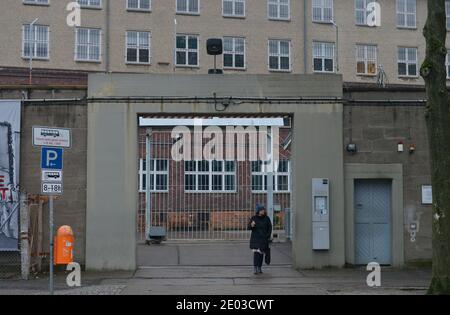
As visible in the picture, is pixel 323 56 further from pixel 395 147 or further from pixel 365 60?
pixel 395 147

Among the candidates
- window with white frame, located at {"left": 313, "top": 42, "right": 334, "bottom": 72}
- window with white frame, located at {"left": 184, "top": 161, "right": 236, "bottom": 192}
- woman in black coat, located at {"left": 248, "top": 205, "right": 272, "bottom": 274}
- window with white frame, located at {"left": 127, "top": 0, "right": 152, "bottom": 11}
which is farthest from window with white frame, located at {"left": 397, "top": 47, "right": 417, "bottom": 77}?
woman in black coat, located at {"left": 248, "top": 205, "right": 272, "bottom": 274}

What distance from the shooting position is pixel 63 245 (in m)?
15.0

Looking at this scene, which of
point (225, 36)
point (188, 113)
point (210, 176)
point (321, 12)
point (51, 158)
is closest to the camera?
point (51, 158)

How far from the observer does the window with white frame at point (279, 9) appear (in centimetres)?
4569

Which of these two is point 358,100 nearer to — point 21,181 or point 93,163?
point 93,163

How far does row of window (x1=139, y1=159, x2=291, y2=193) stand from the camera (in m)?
28.1

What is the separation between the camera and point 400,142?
17141 millimetres

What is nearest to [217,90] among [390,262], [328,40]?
[390,262]

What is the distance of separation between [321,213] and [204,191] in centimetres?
1219

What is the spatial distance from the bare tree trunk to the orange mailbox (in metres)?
7.82

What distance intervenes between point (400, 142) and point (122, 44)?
2917 centimetres

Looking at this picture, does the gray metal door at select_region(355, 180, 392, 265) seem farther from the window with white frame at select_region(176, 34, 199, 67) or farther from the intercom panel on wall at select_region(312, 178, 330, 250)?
the window with white frame at select_region(176, 34, 199, 67)

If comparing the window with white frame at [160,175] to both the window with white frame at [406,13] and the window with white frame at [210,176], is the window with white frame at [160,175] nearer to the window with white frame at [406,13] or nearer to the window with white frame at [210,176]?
the window with white frame at [210,176]

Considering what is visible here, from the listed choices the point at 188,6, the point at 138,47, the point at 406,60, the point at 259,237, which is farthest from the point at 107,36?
the point at 259,237
